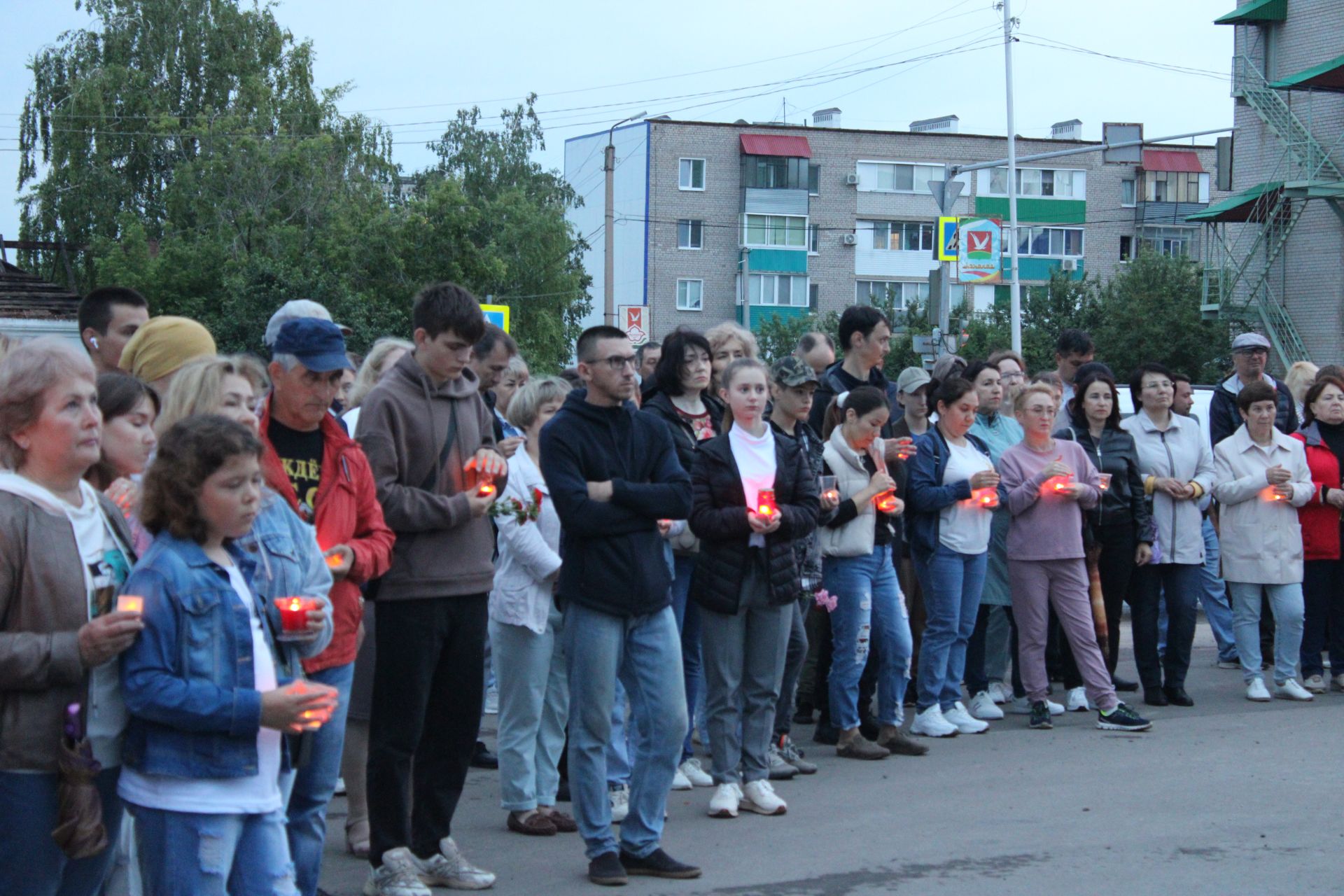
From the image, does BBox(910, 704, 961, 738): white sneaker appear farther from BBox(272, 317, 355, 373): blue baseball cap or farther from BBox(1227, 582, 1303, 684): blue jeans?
BBox(272, 317, 355, 373): blue baseball cap

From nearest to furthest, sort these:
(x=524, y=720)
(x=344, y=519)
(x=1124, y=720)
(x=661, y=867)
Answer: (x=344, y=519) → (x=661, y=867) → (x=524, y=720) → (x=1124, y=720)

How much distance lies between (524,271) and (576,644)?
45927mm

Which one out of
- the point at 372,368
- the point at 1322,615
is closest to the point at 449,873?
the point at 372,368

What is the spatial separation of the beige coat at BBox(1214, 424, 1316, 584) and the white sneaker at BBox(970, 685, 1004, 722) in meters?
2.10

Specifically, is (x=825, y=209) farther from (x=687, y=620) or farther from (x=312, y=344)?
(x=312, y=344)

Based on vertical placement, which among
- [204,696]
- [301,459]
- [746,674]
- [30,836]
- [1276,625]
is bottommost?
[1276,625]

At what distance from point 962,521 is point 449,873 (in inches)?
166

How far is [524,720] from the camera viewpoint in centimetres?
649

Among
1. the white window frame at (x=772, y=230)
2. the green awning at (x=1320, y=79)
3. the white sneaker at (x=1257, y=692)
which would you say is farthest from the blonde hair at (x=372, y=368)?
the white window frame at (x=772, y=230)

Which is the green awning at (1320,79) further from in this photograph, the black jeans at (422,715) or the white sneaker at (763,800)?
the black jeans at (422,715)

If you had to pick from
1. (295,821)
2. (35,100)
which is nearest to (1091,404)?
(295,821)

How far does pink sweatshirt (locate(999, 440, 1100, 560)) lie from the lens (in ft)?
29.4

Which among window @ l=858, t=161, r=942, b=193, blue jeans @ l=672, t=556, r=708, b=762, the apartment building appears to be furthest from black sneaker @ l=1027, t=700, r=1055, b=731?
window @ l=858, t=161, r=942, b=193

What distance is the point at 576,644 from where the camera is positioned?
5684mm
